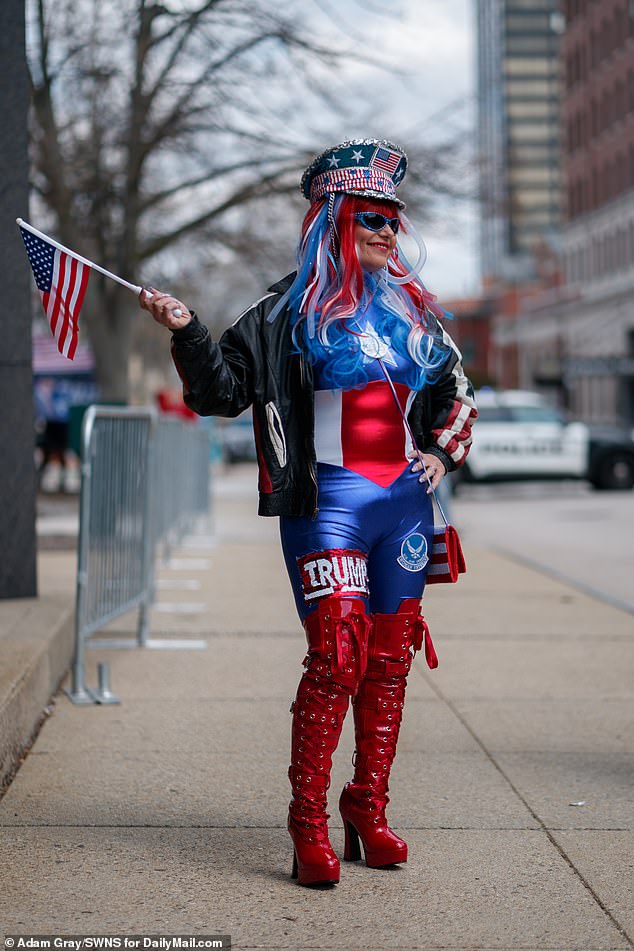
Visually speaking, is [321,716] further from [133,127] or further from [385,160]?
[133,127]

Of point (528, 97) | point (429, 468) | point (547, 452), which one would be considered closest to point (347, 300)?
point (429, 468)

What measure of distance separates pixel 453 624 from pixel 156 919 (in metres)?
5.62

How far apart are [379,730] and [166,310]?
50.0 inches

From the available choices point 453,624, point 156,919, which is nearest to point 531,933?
point 156,919

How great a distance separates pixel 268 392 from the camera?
388 centimetres

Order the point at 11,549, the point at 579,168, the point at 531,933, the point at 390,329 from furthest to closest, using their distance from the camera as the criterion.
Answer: the point at 579,168 < the point at 11,549 < the point at 390,329 < the point at 531,933

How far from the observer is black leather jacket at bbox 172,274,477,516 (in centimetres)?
379

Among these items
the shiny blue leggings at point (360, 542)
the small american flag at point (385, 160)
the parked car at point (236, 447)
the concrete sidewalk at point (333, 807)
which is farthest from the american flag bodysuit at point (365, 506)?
the parked car at point (236, 447)

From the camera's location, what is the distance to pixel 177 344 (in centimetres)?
372

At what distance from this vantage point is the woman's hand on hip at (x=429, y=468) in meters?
3.97

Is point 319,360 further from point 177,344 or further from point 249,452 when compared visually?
point 249,452

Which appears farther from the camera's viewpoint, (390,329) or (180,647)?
(180,647)

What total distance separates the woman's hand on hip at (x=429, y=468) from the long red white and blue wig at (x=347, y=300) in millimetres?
192

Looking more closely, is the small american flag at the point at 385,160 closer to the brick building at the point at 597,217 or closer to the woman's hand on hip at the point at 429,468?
the woman's hand on hip at the point at 429,468
